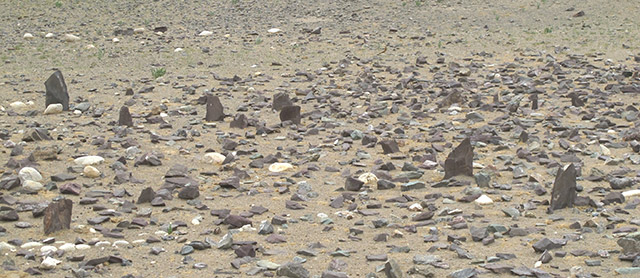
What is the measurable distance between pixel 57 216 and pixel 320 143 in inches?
127

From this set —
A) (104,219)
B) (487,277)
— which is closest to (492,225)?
(487,277)

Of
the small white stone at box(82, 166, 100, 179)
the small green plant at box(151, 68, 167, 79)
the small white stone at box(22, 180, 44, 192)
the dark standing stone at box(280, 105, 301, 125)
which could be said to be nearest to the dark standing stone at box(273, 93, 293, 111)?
the dark standing stone at box(280, 105, 301, 125)

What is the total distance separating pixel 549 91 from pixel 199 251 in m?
6.45

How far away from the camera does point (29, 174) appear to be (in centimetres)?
628

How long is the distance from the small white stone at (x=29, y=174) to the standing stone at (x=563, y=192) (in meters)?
3.94

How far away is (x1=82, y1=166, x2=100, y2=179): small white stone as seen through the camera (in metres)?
6.47

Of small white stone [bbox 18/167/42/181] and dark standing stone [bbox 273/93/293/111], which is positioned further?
dark standing stone [bbox 273/93/293/111]

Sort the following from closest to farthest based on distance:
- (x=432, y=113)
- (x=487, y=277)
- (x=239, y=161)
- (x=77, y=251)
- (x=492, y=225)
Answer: (x=487, y=277), (x=77, y=251), (x=492, y=225), (x=239, y=161), (x=432, y=113)

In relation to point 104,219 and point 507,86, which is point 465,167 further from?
point 507,86

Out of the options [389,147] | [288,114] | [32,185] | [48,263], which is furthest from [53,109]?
[48,263]

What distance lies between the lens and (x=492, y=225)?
5.11 metres

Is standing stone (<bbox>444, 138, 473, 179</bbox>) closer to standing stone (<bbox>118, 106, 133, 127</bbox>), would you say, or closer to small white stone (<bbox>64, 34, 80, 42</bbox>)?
standing stone (<bbox>118, 106, 133, 127</bbox>)

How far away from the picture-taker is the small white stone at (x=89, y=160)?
22.3ft

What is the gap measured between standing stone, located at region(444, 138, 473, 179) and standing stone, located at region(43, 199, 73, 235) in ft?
9.71
